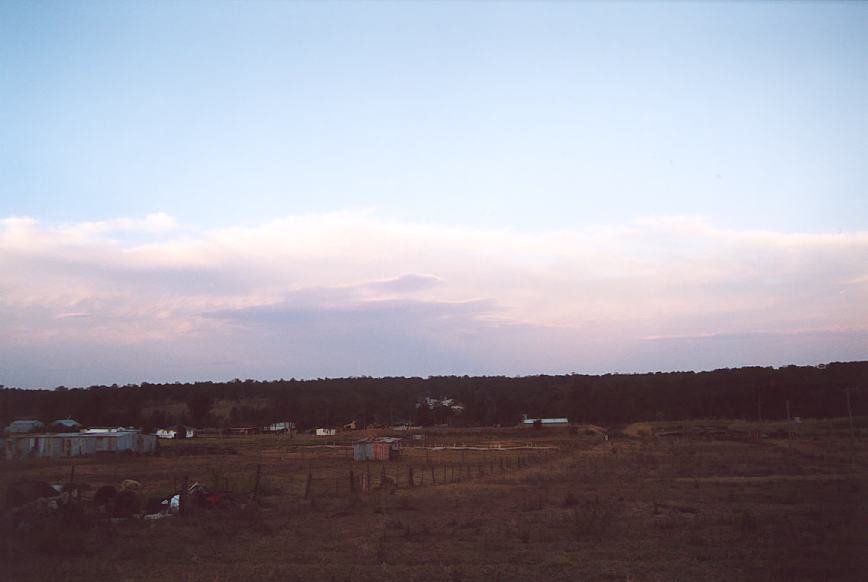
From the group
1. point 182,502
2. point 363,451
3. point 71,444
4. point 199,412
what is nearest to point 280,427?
point 199,412

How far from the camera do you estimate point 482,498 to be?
23266mm

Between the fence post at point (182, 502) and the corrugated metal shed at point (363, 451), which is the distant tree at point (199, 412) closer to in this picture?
the corrugated metal shed at point (363, 451)

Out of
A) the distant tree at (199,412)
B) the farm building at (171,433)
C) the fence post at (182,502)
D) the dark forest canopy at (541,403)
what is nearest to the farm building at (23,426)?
the dark forest canopy at (541,403)

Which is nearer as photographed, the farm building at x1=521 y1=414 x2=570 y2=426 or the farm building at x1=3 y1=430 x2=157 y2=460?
the farm building at x1=3 y1=430 x2=157 y2=460

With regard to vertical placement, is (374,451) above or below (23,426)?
below

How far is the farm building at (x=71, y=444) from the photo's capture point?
2247 inches

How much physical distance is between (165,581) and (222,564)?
1511mm

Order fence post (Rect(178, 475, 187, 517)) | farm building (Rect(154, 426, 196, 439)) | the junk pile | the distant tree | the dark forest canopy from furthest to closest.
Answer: the distant tree, the dark forest canopy, farm building (Rect(154, 426, 196, 439)), fence post (Rect(178, 475, 187, 517)), the junk pile

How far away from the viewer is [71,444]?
195 ft

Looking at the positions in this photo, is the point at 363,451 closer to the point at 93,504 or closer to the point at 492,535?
the point at 93,504

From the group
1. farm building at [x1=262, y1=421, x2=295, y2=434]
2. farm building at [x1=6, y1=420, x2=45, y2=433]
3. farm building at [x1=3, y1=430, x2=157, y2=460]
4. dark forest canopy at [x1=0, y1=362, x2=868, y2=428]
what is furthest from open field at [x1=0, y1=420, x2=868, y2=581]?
farm building at [x1=262, y1=421, x2=295, y2=434]

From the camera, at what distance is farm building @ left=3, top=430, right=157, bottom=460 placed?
187ft

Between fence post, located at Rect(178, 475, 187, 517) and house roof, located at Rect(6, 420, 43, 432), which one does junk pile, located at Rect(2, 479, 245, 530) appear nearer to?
fence post, located at Rect(178, 475, 187, 517)

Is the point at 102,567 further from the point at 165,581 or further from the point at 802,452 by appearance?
the point at 802,452
